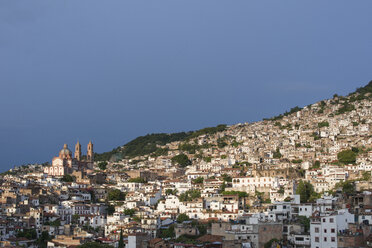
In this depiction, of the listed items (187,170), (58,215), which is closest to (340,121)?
(187,170)

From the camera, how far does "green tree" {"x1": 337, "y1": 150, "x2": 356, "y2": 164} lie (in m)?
68.6

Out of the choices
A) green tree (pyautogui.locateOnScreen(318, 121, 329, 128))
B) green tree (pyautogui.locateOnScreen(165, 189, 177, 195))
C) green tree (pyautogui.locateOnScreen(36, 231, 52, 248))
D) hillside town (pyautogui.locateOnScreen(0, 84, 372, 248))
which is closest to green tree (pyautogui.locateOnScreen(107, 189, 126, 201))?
hillside town (pyautogui.locateOnScreen(0, 84, 372, 248))

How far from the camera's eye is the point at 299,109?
111 m

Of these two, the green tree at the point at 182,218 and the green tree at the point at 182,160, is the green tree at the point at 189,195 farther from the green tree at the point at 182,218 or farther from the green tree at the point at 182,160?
the green tree at the point at 182,160

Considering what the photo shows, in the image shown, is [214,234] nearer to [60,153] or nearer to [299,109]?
[60,153]

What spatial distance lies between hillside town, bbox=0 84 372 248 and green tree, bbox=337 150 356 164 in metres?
0.14

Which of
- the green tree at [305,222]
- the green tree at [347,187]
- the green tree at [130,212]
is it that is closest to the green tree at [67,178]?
the green tree at [130,212]

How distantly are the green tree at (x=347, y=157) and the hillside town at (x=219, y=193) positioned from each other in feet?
0.47

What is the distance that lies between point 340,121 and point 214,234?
48034mm

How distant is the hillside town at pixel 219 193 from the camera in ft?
146

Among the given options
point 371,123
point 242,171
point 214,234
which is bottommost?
point 214,234

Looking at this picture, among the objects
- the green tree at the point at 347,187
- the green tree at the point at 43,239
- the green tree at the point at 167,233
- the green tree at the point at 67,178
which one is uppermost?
the green tree at the point at 67,178

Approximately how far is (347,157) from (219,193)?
14.8m

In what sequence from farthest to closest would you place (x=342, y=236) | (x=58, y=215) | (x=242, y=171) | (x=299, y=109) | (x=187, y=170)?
1. (x=299, y=109)
2. (x=187, y=170)
3. (x=242, y=171)
4. (x=58, y=215)
5. (x=342, y=236)
